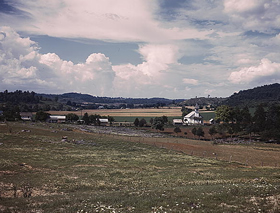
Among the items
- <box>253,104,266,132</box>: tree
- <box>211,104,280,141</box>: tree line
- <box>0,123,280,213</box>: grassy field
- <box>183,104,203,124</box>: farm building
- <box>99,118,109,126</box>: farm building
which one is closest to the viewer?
<box>0,123,280,213</box>: grassy field

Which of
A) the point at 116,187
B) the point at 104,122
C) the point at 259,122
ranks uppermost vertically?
the point at 259,122

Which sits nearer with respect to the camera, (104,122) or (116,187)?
(116,187)

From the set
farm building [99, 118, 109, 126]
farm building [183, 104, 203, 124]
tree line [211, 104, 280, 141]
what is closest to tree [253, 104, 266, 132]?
tree line [211, 104, 280, 141]

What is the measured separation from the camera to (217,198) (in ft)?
65.7

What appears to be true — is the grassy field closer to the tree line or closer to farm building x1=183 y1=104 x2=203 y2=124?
the tree line

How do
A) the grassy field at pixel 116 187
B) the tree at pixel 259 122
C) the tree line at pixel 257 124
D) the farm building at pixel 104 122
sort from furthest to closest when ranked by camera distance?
the farm building at pixel 104 122 → the tree at pixel 259 122 → the tree line at pixel 257 124 → the grassy field at pixel 116 187

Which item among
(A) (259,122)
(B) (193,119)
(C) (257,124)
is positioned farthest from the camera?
(B) (193,119)

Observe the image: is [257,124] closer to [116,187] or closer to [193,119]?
[193,119]

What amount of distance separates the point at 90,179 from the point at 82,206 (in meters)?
14.7

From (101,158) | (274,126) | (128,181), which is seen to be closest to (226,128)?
(274,126)

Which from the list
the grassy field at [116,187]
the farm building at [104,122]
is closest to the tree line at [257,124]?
the grassy field at [116,187]

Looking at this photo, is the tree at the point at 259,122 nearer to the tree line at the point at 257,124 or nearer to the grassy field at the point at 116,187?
the tree line at the point at 257,124

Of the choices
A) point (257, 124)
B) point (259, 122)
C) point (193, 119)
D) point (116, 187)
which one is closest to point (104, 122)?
point (193, 119)

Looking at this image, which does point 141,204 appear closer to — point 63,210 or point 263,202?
point 63,210
